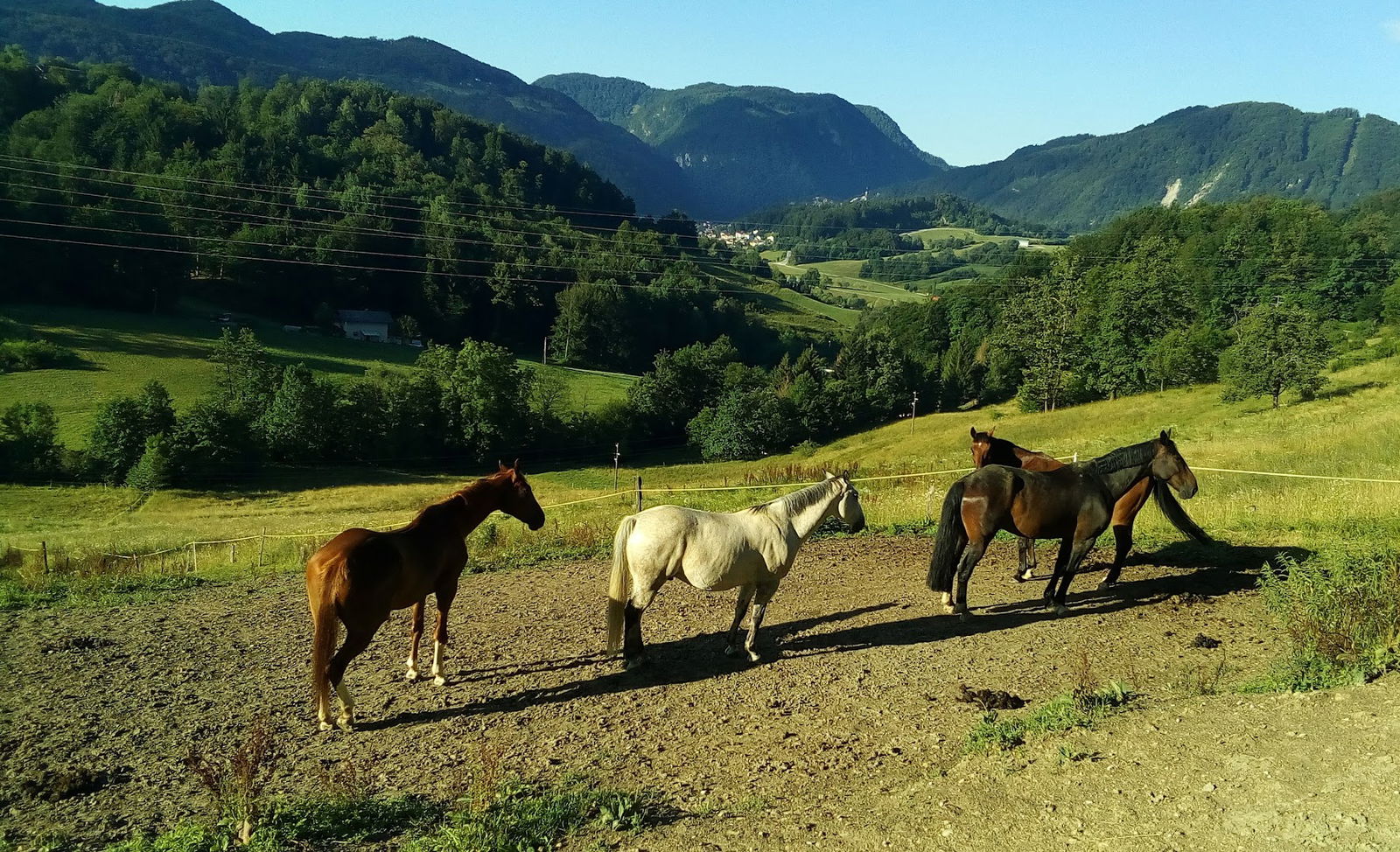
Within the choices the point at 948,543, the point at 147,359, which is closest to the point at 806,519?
the point at 948,543

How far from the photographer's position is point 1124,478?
37.4 ft

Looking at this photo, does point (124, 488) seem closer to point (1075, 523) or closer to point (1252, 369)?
point (1075, 523)

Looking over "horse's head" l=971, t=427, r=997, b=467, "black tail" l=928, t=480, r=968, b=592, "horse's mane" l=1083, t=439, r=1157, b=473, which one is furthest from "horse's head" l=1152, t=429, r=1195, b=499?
"black tail" l=928, t=480, r=968, b=592

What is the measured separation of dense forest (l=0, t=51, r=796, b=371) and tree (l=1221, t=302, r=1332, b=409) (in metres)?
69.0

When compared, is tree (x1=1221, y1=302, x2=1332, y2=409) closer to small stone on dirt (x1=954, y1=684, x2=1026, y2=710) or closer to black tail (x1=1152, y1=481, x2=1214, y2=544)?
black tail (x1=1152, y1=481, x2=1214, y2=544)

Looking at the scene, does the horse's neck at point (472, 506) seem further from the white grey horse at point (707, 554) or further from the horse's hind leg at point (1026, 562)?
the horse's hind leg at point (1026, 562)

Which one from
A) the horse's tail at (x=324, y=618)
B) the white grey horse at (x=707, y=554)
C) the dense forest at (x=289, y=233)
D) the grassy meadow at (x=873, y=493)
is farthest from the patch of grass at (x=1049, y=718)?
the dense forest at (x=289, y=233)

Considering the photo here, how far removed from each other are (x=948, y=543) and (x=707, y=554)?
3702 millimetres

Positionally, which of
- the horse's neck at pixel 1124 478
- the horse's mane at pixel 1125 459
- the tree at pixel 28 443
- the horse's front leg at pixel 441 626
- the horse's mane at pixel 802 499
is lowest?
the tree at pixel 28 443

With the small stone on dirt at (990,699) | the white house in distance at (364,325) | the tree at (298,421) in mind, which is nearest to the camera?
the small stone on dirt at (990,699)

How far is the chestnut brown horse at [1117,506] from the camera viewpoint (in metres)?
11.9

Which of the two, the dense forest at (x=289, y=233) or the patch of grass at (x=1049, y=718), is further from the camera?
the dense forest at (x=289, y=233)

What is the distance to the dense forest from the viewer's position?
248 ft

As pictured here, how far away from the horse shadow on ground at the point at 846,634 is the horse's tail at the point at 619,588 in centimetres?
46
